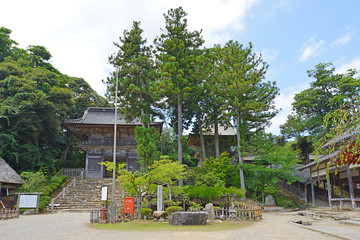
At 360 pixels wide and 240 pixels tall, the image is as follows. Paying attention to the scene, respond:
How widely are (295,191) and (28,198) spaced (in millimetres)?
24258

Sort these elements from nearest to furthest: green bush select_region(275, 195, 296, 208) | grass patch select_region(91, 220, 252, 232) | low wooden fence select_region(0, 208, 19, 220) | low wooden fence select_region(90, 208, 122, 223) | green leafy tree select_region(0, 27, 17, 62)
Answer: grass patch select_region(91, 220, 252, 232)
low wooden fence select_region(90, 208, 122, 223)
low wooden fence select_region(0, 208, 19, 220)
green bush select_region(275, 195, 296, 208)
green leafy tree select_region(0, 27, 17, 62)

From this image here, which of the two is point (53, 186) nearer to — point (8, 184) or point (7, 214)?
point (8, 184)

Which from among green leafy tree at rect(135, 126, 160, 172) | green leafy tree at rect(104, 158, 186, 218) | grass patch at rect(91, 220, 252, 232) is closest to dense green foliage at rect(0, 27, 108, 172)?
green leafy tree at rect(135, 126, 160, 172)

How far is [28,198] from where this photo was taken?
1647cm

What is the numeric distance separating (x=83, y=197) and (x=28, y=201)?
5.03m

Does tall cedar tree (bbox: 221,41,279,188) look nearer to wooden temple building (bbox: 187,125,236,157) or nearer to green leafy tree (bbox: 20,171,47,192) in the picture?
wooden temple building (bbox: 187,125,236,157)

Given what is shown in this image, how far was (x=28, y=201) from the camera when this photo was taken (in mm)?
16438

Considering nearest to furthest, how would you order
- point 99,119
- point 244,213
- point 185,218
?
point 185,218, point 244,213, point 99,119

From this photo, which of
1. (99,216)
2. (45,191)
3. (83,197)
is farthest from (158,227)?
(45,191)

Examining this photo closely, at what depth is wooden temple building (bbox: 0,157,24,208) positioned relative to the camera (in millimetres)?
17562

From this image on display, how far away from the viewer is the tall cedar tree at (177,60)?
67.4 ft

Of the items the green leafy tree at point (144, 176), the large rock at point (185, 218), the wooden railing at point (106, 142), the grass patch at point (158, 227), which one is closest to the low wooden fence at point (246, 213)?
the grass patch at point (158, 227)

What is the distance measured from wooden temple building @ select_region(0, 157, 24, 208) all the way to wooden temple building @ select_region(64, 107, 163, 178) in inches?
336

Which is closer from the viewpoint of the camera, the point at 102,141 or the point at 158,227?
the point at 158,227
